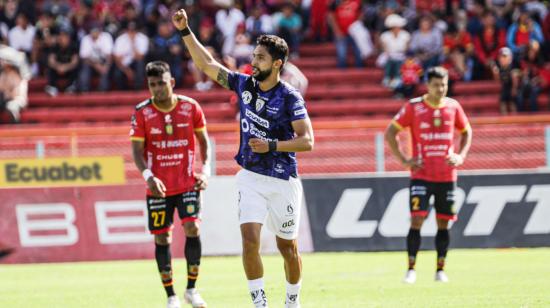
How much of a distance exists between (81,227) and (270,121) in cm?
877

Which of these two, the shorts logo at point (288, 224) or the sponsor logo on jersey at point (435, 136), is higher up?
the shorts logo at point (288, 224)

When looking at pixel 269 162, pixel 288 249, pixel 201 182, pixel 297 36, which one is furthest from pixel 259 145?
pixel 297 36

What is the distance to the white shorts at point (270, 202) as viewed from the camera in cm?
942

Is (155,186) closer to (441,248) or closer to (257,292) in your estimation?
(257,292)

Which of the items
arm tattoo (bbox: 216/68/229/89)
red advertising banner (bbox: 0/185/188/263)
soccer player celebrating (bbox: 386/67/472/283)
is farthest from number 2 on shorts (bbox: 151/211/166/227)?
red advertising banner (bbox: 0/185/188/263)

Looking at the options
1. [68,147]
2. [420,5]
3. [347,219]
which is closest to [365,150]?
[347,219]

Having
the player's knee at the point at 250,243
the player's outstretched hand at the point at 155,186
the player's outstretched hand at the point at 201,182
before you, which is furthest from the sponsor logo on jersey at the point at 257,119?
the player's outstretched hand at the point at 201,182

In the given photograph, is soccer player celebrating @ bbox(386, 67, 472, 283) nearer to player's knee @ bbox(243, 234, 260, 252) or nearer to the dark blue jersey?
the dark blue jersey

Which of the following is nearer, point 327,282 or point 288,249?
point 288,249

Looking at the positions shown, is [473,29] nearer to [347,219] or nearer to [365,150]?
[365,150]

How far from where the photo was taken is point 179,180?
11.2 m

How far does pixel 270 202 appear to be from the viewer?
955cm

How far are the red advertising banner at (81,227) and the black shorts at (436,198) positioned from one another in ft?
17.4

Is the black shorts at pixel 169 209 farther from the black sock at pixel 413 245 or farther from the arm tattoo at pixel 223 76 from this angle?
the black sock at pixel 413 245
